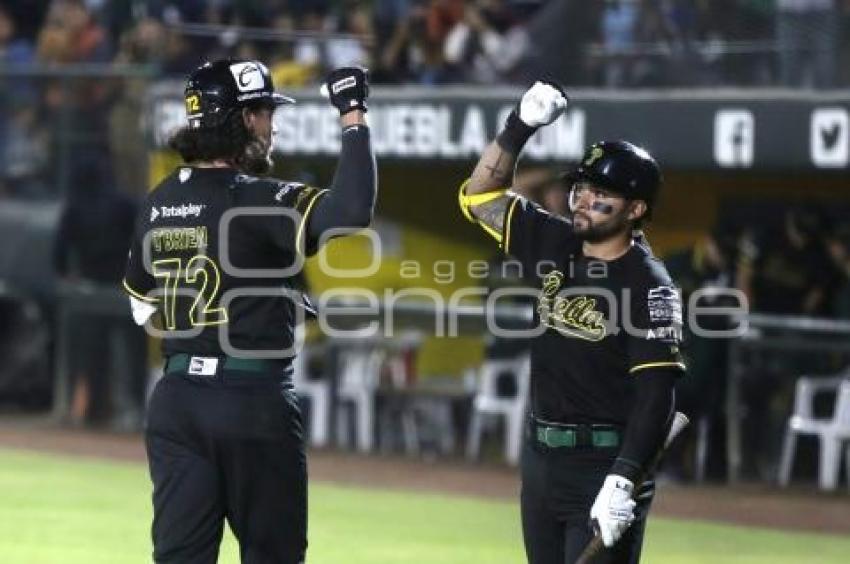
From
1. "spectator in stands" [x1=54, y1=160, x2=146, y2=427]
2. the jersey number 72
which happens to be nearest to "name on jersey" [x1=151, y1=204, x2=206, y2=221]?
the jersey number 72

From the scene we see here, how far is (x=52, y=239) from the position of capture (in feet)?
54.0

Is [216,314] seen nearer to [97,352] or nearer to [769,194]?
[769,194]

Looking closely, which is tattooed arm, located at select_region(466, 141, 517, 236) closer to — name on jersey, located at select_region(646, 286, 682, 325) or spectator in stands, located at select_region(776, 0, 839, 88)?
name on jersey, located at select_region(646, 286, 682, 325)

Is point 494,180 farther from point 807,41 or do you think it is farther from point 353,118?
point 807,41

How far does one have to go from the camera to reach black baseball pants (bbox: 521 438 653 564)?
6051mm

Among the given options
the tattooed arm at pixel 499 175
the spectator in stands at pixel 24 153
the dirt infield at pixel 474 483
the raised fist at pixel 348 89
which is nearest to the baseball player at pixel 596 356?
the tattooed arm at pixel 499 175

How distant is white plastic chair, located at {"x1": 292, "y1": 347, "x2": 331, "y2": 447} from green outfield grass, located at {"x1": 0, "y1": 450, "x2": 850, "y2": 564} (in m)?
2.25

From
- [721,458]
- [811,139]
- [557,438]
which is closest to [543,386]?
[557,438]

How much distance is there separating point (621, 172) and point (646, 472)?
91cm

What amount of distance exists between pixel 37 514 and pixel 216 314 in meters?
5.68

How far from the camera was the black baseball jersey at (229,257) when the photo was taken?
6000 mm

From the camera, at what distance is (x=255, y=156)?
621 cm

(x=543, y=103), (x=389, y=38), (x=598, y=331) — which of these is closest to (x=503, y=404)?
(x=389, y=38)

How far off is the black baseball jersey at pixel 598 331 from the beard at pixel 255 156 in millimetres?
927
